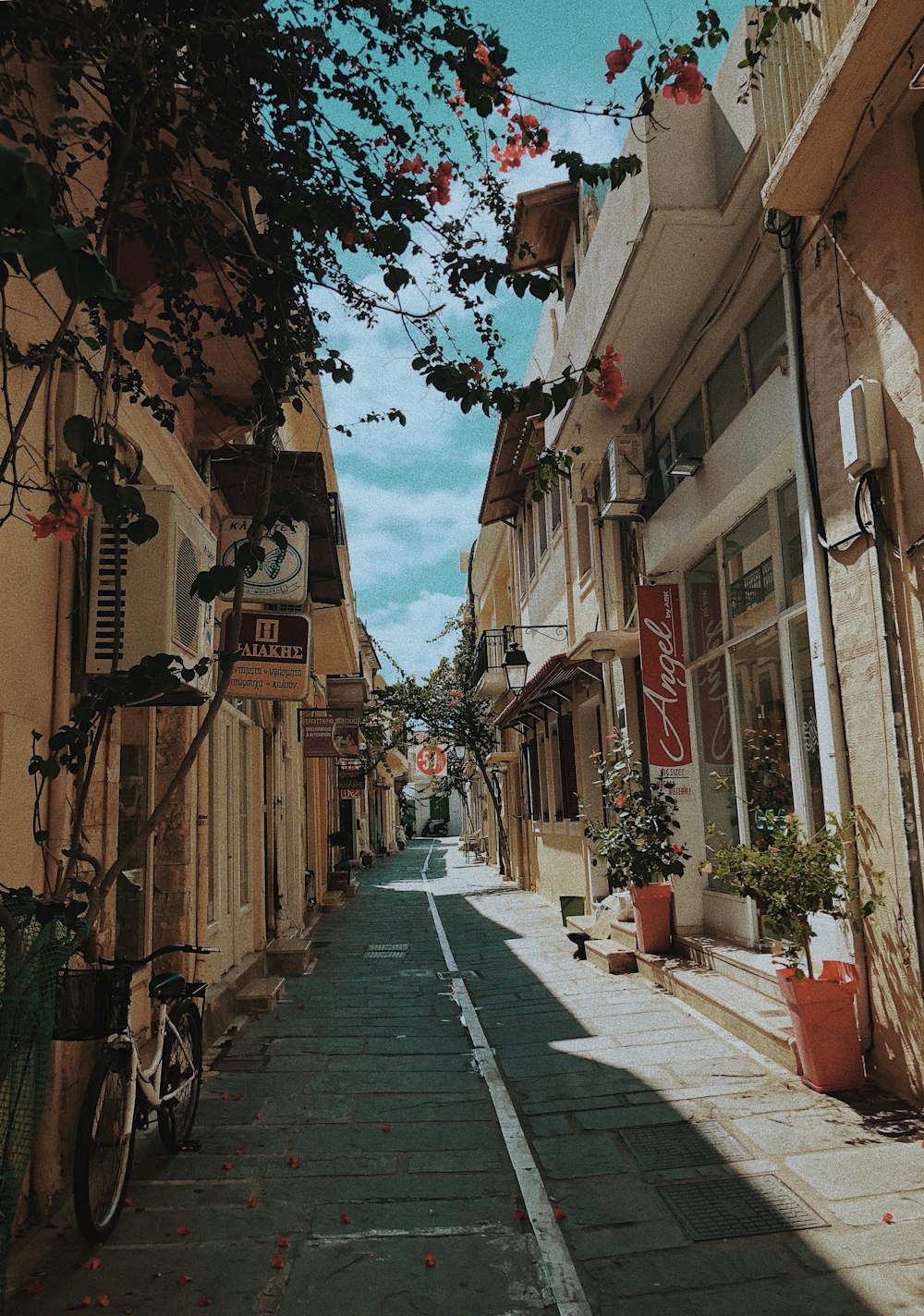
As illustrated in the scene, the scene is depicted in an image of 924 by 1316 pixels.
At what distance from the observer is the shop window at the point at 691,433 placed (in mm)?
8586

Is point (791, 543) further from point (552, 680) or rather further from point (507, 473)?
point (507, 473)

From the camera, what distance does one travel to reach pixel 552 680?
1273 cm

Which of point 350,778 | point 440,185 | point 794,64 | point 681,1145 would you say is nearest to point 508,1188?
point 681,1145

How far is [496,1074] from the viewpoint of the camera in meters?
6.15

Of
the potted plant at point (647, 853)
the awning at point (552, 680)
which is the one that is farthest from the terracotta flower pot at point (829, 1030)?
the awning at point (552, 680)

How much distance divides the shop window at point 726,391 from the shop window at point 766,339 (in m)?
0.19

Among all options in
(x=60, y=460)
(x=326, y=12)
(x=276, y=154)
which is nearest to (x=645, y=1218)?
(x=60, y=460)

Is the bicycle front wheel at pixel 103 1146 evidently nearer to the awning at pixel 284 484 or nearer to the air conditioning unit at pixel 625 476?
the awning at pixel 284 484

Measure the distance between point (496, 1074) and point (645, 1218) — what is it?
2.39 meters

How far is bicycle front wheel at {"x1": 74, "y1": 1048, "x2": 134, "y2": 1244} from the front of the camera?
11.9 feet

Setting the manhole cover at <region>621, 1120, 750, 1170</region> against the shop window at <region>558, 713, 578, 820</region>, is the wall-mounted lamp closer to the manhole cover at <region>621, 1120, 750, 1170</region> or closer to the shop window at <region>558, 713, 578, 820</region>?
the manhole cover at <region>621, 1120, 750, 1170</region>

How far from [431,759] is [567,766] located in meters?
11.3

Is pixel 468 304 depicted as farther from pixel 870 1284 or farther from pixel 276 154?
pixel 870 1284

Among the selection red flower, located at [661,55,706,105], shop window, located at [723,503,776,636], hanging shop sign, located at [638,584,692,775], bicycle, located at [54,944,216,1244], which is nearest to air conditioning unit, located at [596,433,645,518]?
hanging shop sign, located at [638,584,692,775]
